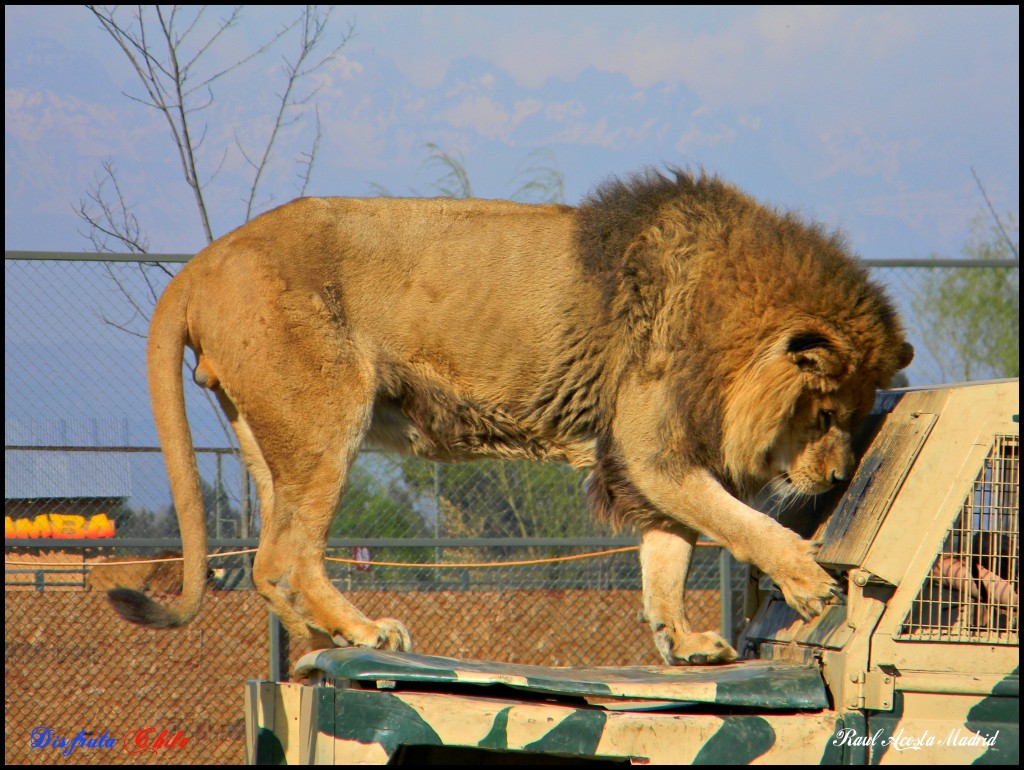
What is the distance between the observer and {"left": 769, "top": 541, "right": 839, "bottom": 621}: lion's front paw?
344 cm

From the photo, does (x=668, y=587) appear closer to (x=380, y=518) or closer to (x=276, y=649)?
(x=276, y=649)

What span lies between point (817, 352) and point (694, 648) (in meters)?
1.26

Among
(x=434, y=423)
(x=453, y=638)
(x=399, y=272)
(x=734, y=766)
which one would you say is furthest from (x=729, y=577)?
(x=734, y=766)

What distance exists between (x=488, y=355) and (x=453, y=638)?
10.1ft

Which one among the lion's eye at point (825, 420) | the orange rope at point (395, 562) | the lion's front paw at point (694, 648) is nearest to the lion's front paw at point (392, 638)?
the lion's front paw at point (694, 648)

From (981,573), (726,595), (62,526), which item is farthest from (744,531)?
(62,526)

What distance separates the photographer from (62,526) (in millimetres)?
6250

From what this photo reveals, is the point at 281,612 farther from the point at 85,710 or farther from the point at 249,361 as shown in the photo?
the point at 85,710

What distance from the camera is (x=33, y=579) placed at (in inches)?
243

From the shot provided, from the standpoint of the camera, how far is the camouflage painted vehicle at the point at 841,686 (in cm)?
279

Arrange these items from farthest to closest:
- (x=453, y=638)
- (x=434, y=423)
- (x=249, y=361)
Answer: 1. (x=453, y=638)
2. (x=434, y=423)
3. (x=249, y=361)

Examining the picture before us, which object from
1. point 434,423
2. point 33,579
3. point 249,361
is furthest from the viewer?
point 33,579

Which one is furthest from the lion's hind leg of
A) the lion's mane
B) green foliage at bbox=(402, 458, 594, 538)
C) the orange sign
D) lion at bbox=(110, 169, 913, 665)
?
green foliage at bbox=(402, 458, 594, 538)

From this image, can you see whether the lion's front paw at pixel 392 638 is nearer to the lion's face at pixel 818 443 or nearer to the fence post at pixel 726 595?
the lion's face at pixel 818 443
